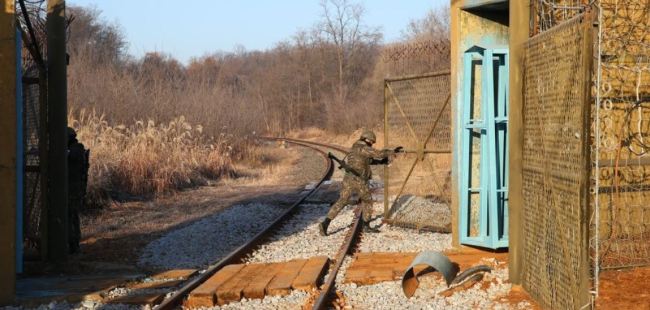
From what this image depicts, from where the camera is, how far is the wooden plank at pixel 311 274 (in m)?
8.47

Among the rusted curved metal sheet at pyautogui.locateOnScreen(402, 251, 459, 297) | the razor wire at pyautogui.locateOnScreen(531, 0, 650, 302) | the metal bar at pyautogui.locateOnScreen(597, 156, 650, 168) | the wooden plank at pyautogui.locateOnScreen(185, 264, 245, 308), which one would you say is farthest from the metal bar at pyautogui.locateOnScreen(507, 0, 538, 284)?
the wooden plank at pyautogui.locateOnScreen(185, 264, 245, 308)

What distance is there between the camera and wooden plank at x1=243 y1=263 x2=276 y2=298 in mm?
8242

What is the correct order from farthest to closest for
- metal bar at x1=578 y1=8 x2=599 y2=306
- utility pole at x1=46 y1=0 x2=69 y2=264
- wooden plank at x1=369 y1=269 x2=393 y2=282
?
utility pole at x1=46 y1=0 x2=69 y2=264 < wooden plank at x1=369 y1=269 x2=393 y2=282 < metal bar at x1=578 y1=8 x2=599 y2=306

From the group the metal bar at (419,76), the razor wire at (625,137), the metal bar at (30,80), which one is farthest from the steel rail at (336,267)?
the metal bar at (30,80)

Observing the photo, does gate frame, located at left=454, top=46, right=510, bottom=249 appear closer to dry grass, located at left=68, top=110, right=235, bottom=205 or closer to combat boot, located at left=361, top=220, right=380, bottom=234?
combat boot, located at left=361, top=220, right=380, bottom=234

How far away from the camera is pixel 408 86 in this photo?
44.8 feet

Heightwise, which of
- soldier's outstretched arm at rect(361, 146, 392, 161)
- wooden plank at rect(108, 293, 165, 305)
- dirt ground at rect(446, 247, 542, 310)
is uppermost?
soldier's outstretched arm at rect(361, 146, 392, 161)

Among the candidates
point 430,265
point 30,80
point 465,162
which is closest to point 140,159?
point 30,80

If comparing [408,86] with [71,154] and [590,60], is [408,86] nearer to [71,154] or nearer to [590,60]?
[71,154]

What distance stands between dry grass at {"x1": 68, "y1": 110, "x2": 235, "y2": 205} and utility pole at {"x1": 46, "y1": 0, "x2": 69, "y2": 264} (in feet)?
21.5

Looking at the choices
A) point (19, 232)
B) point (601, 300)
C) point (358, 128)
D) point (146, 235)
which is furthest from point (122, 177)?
point (358, 128)

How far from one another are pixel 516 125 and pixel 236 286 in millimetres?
3321

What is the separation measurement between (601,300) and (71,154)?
25.2 ft

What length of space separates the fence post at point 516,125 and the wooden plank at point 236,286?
2.79 m
